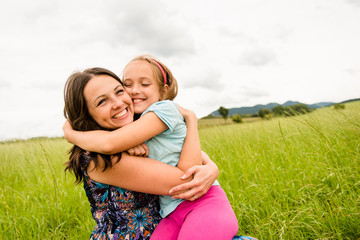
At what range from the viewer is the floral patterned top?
1356 mm

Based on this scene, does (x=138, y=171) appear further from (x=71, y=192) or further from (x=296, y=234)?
(x=71, y=192)

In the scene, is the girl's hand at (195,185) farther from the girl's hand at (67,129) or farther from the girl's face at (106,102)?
the girl's hand at (67,129)

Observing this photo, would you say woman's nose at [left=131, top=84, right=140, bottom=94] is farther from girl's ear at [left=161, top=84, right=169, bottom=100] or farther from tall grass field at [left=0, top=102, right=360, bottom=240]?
tall grass field at [left=0, top=102, right=360, bottom=240]

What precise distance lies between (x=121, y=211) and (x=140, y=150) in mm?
427

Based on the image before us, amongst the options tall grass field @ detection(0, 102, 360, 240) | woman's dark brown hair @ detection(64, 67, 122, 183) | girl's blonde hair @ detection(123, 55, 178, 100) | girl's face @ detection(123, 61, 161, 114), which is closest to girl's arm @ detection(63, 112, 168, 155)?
woman's dark brown hair @ detection(64, 67, 122, 183)

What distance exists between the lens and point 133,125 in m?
1.25

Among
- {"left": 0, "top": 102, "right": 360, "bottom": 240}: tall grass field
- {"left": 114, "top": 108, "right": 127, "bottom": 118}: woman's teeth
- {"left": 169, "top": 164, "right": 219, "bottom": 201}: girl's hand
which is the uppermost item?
{"left": 114, "top": 108, "right": 127, "bottom": 118}: woman's teeth

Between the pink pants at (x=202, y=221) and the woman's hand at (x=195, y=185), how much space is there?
2.7 inches

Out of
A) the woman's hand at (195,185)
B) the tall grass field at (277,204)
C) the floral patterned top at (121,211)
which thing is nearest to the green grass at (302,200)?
the tall grass field at (277,204)

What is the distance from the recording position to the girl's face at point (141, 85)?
177 cm

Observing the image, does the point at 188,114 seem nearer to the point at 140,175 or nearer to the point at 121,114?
the point at 121,114

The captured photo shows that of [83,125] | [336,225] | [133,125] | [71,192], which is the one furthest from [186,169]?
[71,192]

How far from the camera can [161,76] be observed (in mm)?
1927

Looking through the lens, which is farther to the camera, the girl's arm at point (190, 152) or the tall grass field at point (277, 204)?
→ the tall grass field at point (277, 204)
